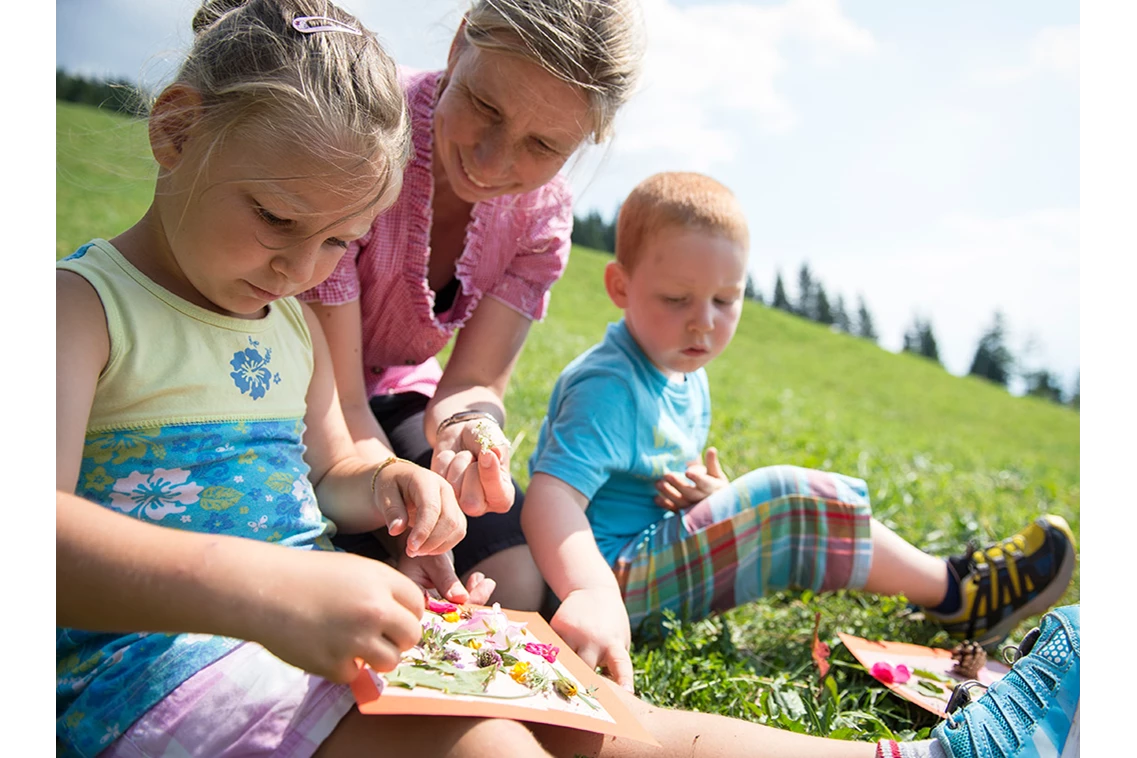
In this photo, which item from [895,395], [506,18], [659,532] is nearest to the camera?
[506,18]

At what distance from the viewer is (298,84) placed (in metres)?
1.67

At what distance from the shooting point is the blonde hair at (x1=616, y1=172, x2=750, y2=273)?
2885 millimetres

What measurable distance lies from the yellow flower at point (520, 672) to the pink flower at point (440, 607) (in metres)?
0.23

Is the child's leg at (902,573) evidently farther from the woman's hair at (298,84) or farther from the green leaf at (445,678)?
the woman's hair at (298,84)

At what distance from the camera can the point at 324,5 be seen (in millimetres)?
1841

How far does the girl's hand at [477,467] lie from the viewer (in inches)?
76.0

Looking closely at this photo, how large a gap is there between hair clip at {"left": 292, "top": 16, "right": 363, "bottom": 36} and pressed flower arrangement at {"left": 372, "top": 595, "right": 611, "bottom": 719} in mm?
1137

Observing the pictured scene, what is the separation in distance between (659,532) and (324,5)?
1.70 metres

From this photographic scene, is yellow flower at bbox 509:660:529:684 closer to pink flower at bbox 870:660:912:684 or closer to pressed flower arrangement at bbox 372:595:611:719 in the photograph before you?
pressed flower arrangement at bbox 372:595:611:719

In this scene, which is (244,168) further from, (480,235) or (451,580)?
(480,235)

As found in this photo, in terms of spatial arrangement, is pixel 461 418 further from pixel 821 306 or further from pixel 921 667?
pixel 821 306

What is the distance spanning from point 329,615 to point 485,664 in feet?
1.54

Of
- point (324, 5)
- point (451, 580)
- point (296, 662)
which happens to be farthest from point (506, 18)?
point (296, 662)

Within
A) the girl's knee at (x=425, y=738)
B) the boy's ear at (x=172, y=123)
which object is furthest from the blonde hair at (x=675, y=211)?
the girl's knee at (x=425, y=738)
